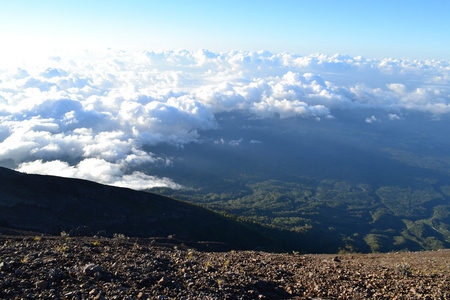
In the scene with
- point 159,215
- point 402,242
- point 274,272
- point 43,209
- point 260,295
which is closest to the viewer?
point 260,295

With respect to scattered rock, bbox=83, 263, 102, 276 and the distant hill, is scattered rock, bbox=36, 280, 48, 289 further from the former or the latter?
the distant hill

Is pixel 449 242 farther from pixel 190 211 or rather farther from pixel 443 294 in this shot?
pixel 443 294

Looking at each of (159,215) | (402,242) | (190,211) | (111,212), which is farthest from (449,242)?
(111,212)

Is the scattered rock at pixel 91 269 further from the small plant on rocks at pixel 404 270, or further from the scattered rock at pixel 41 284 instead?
the small plant on rocks at pixel 404 270

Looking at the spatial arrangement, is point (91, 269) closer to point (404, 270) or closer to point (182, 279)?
point (182, 279)

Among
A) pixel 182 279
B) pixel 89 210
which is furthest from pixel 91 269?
pixel 89 210
